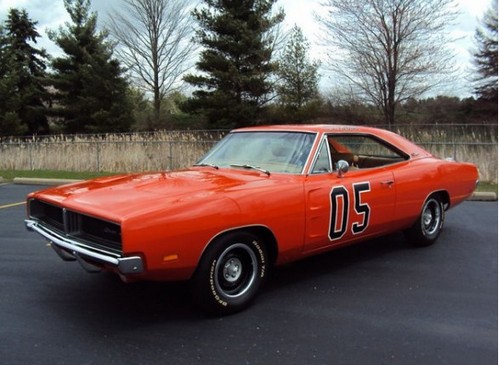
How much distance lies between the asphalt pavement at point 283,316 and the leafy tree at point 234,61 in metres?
21.2

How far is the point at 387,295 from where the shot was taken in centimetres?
402

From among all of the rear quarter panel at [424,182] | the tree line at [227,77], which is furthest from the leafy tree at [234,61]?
the rear quarter panel at [424,182]

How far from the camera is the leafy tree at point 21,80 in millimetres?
27938

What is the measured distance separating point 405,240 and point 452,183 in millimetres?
873

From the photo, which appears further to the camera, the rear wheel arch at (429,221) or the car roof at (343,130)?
the rear wheel arch at (429,221)

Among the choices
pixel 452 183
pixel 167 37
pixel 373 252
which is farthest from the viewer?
pixel 167 37

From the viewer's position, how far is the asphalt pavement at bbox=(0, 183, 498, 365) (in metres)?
3.00

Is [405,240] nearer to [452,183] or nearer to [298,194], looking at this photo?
[452,183]

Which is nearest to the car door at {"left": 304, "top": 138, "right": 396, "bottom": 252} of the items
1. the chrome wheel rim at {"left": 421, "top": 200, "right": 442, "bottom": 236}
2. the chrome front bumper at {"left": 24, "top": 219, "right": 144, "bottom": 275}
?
the chrome wheel rim at {"left": 421, "top": 200, "right": 442, "bottom": 236}

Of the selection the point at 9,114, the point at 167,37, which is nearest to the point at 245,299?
the point at 9,114

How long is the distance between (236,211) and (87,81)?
28.6 m

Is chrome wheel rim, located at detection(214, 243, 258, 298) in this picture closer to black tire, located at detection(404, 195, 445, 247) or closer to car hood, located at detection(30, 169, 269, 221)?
car hood, located at detection(30, 169, 269, 221)

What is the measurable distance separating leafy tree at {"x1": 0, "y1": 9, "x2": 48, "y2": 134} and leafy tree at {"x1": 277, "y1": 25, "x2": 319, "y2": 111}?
1568 cm

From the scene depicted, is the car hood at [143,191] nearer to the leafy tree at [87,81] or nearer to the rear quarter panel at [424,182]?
the rear quarter panel at [424,182]
